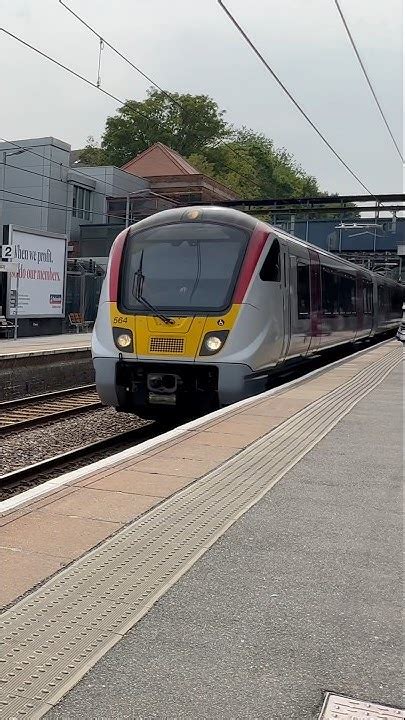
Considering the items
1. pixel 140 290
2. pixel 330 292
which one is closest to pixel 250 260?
pixel 140 290

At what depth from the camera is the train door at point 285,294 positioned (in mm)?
10695

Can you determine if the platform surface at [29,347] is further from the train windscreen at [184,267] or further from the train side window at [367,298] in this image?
the train side window at [367,298]

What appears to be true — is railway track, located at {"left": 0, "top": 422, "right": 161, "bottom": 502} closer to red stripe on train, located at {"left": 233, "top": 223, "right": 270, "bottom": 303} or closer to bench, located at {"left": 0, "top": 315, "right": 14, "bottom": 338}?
red stripe on train, located at {"left": 233, "top": 223, "right": 270, "bottom": 303}

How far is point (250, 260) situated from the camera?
9.62 m

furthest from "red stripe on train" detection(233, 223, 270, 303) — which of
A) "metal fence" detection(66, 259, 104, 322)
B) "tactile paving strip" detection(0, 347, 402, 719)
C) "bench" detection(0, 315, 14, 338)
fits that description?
"metal fence" detection(66, 259, 104, 322)

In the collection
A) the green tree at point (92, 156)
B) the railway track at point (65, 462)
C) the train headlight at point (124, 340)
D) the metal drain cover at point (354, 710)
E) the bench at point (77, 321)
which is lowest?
the railway track at point (65, 462)

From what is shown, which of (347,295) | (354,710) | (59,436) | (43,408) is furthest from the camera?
(347,295)

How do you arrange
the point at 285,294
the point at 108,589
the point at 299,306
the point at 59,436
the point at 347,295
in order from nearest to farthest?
the point at 108,589
the point at 59,436
the point at 285,294
the point at 299,306
the point at 347,295

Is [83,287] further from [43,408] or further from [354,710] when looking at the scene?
[354,710]

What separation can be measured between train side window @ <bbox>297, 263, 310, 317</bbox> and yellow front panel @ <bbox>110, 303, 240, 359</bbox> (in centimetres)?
282

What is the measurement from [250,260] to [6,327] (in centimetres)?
1430

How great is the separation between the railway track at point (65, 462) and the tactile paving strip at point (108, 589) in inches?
104

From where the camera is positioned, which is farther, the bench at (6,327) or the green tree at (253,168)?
the green tree at (253,168)

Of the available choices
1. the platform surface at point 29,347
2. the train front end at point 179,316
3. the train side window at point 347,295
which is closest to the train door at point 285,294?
the train front end at point 179,316
